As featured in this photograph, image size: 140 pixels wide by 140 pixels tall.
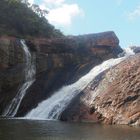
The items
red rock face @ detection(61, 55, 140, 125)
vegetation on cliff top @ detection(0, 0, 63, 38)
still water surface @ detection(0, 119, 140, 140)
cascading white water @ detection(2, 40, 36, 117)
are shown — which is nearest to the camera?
still water surface @ detection(0, 119, 140, 140)

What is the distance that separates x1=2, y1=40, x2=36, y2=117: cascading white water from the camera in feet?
177

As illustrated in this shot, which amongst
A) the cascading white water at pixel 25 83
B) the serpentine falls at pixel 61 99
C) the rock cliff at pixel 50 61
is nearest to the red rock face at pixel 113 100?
the serpentine falls at pixel 61 99

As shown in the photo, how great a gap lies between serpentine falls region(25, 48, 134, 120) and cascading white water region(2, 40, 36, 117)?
8.32 feet

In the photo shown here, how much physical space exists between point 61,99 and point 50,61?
8.53m

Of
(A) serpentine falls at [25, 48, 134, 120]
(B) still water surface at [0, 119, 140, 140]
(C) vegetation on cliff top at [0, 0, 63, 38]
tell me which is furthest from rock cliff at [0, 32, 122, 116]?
(B) still water surface at [0, 119, 140, 140]

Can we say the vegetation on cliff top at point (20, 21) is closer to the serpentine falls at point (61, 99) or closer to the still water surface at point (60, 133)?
the serpentine falls at point (61, 99)

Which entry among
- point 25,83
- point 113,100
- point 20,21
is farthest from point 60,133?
point 20,21

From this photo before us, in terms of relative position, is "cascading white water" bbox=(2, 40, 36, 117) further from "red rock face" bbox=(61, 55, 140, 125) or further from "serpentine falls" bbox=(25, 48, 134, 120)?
"red rock face" bbox=(61, 55, 140, 125)

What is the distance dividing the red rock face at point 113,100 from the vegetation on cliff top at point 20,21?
19793mm

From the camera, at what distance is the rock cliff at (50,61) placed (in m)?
56.0

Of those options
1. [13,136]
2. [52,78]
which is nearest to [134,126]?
[13,136]

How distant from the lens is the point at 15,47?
58156 mm

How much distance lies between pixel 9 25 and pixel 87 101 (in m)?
24.9

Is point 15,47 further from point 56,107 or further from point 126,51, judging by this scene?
point 126,51
